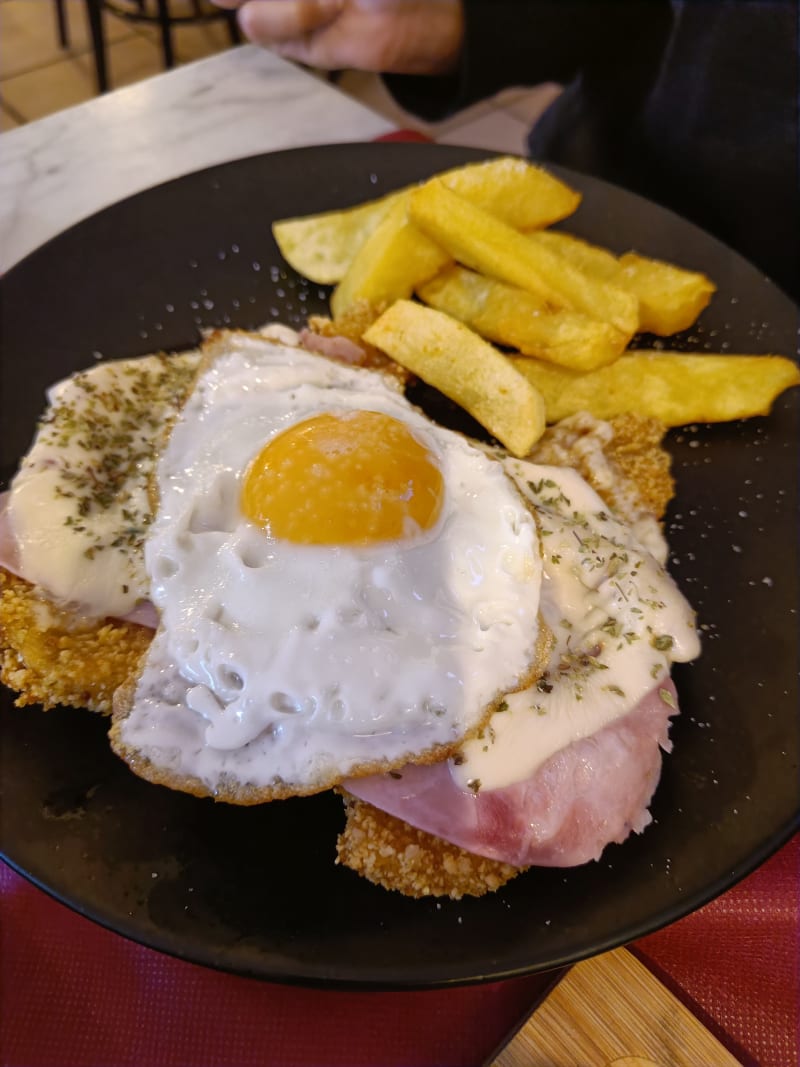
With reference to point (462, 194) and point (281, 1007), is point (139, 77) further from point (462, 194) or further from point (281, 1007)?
point (281, 1007)

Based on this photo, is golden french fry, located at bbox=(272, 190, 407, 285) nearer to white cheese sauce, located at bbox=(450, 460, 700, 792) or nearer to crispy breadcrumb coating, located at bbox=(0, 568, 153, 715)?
white cheese sauce, located at bbox=(450, 460, 700, 792)

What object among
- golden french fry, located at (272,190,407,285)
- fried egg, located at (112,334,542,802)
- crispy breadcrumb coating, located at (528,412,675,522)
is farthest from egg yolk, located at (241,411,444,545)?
golden french fry, located at (272,190,407,285)

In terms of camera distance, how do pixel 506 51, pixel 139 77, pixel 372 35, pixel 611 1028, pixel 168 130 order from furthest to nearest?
pixel 139 77, pixel 168 130, pixel 506 51, pixel 372 35, pixel 611 1028

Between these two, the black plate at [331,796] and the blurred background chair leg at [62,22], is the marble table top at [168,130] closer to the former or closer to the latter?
the black plate at [331,796]

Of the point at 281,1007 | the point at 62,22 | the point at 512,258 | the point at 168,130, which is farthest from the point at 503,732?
the point at 62,22

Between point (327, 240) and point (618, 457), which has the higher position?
point (327, 240)

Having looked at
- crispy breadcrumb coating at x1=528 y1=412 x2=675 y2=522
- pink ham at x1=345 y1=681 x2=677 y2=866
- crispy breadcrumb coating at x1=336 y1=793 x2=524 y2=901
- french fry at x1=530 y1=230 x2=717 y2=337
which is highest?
french fry at x1=530 y1=230 x2=717 y2=337
